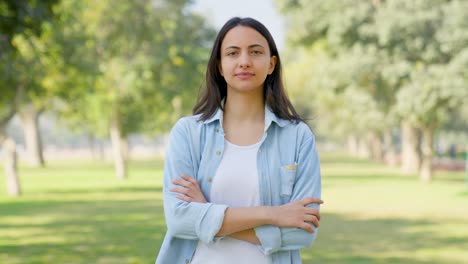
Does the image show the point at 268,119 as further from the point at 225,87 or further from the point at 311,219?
the point at 311,219

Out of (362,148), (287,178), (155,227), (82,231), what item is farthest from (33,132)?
(287,178)

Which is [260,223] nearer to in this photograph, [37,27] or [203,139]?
[203,139]

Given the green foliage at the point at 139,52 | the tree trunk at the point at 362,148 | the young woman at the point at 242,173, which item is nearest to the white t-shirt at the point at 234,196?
the young woman at the point at 242,173

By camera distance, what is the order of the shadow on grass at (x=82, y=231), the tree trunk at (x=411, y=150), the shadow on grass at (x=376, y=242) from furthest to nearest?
the tree trunk at (x=411, y=150), the shadow on grass at (x=82, y=231), the shadow on grass at (x=376, y=242)

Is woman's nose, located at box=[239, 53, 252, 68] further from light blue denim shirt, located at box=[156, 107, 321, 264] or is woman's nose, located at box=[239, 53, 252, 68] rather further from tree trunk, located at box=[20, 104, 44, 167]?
tree trunk, located at box=[20, 104, 44, 167]

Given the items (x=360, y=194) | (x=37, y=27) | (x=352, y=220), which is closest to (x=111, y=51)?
(x=360, y=194)

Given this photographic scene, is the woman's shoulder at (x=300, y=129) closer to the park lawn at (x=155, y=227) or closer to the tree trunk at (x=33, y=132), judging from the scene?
the park lawn at (x=155, y=227)

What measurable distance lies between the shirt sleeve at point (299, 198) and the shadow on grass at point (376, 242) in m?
7.06

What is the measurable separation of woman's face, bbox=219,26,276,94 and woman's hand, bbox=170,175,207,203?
1.46ft

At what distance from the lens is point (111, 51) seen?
1271 inches

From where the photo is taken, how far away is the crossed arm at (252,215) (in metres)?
2.97

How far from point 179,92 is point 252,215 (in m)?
30.7

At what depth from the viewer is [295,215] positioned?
303 centimetres

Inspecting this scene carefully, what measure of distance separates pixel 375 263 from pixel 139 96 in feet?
79.0
